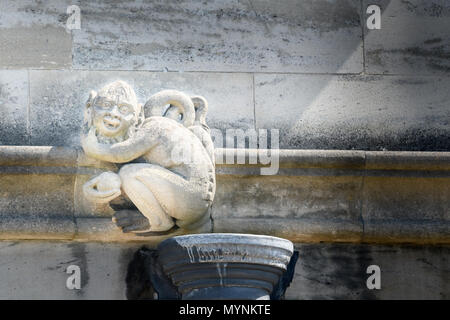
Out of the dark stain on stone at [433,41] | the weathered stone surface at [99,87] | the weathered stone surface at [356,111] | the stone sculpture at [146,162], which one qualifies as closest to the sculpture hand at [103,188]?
the stone sculpture at [146,162]

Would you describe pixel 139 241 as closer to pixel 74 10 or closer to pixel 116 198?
pixel 116 198

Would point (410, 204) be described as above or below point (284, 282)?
above

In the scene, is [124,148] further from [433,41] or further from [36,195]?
[433,41]

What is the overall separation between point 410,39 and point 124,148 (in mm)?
1738

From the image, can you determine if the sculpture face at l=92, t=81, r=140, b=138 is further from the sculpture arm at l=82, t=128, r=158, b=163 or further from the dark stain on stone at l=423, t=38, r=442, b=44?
the dark stain on stone at l=423, t=38, r=442, b=44

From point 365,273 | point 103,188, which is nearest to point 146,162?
point 103,188

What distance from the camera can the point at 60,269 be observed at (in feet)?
17.1

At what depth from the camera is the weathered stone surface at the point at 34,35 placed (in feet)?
18.7

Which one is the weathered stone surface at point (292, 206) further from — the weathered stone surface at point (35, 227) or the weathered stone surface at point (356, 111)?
the weathered stone surface at point (35, 227)

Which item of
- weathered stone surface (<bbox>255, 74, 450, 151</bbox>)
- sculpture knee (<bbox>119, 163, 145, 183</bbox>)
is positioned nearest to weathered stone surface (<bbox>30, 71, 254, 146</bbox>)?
weathered stone surface (<bbox>255, 74, 450, 151</bbox>)

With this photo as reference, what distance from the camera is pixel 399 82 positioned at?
5879 millimetres

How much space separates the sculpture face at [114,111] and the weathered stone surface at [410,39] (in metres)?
1.37

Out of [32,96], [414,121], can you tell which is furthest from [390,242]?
[32,96]

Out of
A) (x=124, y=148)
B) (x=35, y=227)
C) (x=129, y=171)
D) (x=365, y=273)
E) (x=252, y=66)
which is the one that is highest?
(x=252, y=66)
